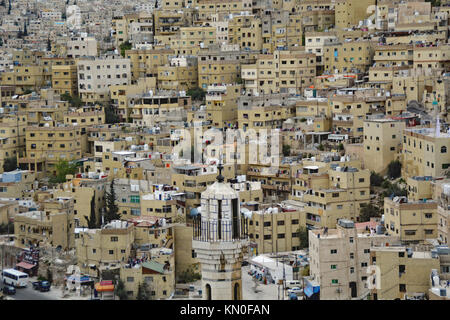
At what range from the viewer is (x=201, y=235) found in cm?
1159

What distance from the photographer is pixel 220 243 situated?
11438mm

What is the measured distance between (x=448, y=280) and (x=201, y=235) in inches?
346

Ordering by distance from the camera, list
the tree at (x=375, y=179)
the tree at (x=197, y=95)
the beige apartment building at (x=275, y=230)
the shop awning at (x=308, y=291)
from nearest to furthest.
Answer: the shop awning at (x=308, y=291) < the beige apartment building at (x=275, y=230) < the tree at (x=375, y=179) < the tree at (x=197, y=95)

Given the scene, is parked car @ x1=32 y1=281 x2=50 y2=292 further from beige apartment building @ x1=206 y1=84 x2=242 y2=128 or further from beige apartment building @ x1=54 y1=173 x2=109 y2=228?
beige apartment building @ x1=206 y1=84 x2=242 y2=128

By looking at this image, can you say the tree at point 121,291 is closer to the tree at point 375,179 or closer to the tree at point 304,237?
the tree at point 304,237

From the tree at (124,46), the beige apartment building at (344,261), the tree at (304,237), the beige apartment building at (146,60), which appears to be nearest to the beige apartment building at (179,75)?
the beige apartment building at (146,60)

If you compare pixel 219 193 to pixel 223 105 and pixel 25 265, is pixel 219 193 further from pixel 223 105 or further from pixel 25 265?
pixel 223 105

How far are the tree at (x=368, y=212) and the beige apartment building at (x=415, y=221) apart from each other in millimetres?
2409

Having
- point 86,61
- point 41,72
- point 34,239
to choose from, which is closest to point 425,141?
point 34,239

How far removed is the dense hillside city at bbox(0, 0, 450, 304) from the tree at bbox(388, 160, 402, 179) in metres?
0.05

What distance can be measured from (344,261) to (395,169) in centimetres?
537

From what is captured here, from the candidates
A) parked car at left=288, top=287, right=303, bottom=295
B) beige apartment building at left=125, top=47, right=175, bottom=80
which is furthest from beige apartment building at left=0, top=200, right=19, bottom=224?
beige apartment building at left=125, top=47, right=175, bottom=80

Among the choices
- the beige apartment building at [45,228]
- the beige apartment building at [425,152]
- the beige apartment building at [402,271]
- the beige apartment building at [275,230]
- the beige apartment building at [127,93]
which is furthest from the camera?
the beige apartment building at [127,93]

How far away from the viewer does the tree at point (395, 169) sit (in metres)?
26.7
